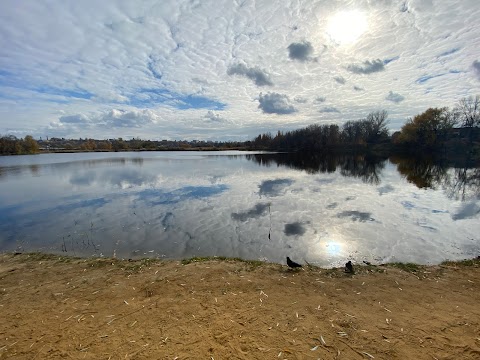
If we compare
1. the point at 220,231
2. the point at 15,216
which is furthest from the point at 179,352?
the point at 15,216

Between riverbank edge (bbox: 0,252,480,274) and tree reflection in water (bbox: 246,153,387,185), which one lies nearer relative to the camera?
riverbank edge (bbox: 0,252,480,274)

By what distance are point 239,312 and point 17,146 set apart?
435 ft

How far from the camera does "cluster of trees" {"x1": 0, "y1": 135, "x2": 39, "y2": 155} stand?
99.9m

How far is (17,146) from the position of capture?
101m

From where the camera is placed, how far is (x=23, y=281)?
7.88m

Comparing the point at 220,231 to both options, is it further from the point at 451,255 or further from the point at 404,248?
the point at 451,255

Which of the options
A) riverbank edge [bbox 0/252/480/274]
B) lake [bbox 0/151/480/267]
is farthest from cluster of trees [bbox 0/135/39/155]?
riverbank edge [bbox 0/252/480/274]

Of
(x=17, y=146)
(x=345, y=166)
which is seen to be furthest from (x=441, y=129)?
(x=17, y=146)

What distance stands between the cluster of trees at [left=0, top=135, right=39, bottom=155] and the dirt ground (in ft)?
412

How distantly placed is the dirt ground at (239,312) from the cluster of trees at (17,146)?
125625 mm

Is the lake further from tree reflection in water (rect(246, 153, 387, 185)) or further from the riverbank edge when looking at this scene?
tree reflection in water (rect(246, 153, 387, 185))

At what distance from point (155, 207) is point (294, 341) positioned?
15.0 meters

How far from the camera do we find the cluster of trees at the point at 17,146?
99875mm

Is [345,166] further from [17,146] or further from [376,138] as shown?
[17,146]
